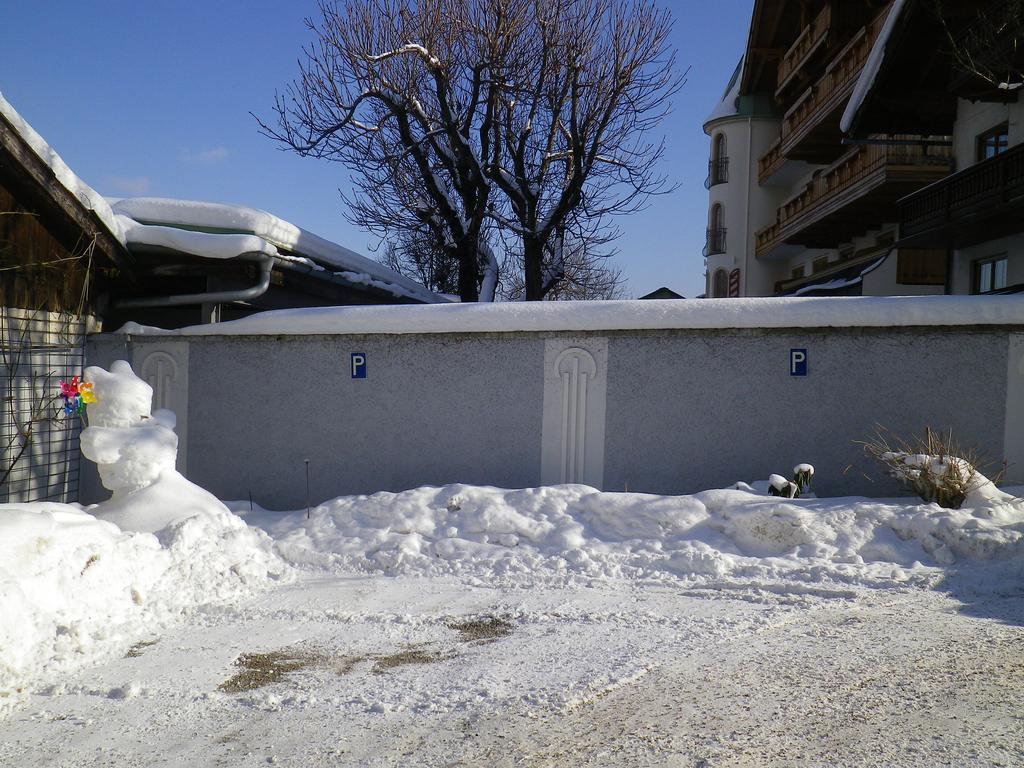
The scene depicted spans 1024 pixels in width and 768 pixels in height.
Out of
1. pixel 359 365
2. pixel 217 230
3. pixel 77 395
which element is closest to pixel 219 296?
pixel 217 230

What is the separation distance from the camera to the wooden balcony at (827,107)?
60.3 feet

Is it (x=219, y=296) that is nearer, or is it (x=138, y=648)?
(x=138, y=648)

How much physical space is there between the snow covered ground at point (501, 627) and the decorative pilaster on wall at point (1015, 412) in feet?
3.62

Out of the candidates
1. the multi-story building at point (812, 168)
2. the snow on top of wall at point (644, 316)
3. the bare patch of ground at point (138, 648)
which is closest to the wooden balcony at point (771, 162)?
the multi-story building at point (812, 168)

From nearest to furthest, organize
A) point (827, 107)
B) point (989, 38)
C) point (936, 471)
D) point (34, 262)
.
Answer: point (936, 471), point (34, 262), point (989, 38), point (827, 107)

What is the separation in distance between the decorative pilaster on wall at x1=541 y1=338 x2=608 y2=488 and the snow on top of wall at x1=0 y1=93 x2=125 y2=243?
16.3 ft

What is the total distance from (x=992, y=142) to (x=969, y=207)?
9.36 ft

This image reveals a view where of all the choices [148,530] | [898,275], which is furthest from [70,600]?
[898,275]

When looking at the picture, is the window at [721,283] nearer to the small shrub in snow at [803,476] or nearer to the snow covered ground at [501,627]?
the small shrub in snow at [803,476]

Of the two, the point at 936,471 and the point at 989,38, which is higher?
the point at 989,38

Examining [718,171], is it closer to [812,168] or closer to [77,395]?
[812,168]

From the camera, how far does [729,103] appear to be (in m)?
30.5

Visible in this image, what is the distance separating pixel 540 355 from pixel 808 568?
3508 millimetres

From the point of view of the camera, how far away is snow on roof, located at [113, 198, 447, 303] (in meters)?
9.94
